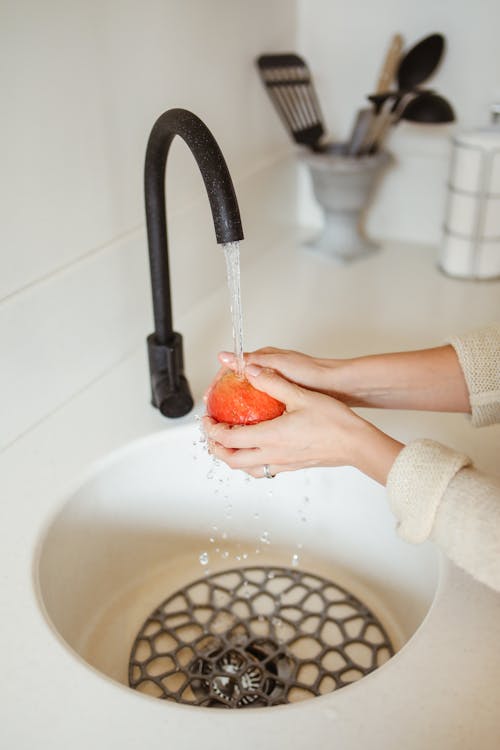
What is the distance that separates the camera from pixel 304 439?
2.47 ft

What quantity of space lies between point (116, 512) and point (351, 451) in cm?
35

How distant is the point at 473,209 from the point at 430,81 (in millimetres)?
260

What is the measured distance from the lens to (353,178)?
1.36m

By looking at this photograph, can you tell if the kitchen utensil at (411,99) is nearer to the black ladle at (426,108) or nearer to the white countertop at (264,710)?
the black ladle at (426,108)

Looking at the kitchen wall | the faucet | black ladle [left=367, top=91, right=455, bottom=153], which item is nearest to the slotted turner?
the kitchen wall

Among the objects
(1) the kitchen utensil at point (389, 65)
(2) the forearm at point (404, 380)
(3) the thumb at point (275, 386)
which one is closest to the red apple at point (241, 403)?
(3) the thumb at point (275, 386)

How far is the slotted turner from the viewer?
1.33 meters

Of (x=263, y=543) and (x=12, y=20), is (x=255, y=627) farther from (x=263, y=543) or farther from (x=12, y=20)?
(x=12, y=20)

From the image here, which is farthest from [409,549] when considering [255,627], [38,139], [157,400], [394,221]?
[394,221]

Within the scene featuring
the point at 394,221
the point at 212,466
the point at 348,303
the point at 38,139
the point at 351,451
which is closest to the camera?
the point at 351,451

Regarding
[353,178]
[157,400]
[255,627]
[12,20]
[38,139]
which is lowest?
[255,627]

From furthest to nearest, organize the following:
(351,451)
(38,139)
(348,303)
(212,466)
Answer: (348,303) → (212,466) → (38,139) → (351,451)

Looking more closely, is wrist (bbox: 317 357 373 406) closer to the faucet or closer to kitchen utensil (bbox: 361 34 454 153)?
the faucet

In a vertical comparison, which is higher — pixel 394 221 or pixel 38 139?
pixel 38 139
